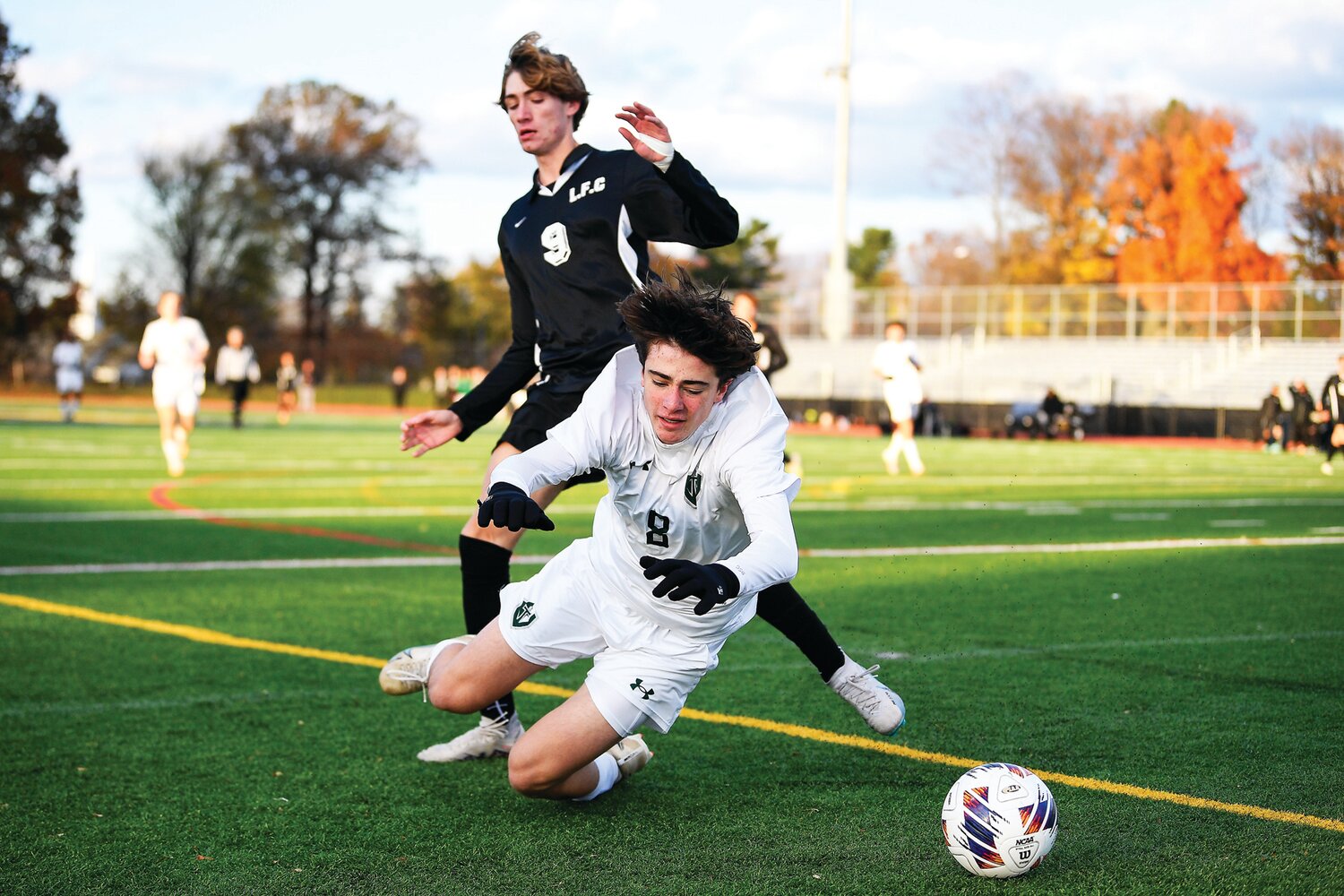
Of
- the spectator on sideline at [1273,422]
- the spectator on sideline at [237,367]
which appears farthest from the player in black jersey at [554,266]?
the spectator on sideline at [1273,422]

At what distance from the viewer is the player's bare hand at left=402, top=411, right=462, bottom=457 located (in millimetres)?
5020

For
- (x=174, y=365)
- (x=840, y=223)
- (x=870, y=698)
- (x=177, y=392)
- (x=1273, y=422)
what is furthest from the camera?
(x=840, y=223)

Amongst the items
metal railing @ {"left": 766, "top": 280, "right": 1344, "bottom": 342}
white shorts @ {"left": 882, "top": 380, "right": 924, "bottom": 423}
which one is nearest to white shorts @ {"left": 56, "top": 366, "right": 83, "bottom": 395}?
white shorts @ {"left": 882, "top": 380, "right": 924, "bottom": 423}

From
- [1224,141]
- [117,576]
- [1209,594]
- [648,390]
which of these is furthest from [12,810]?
[1224,141]

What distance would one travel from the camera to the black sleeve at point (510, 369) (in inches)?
210

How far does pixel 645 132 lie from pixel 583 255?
822 mm

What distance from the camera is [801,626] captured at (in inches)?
193

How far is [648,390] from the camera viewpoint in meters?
4.04

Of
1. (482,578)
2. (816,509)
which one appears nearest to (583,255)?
(482,578)

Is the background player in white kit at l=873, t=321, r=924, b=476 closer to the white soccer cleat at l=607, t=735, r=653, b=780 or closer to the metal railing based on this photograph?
the white soccer cleat at l=607, t=735, r=653, b=780

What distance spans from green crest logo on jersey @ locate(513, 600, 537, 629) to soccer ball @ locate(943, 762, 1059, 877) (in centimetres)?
138

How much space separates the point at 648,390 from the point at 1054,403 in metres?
34.4

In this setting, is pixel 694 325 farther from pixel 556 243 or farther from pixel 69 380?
pixel 69 380

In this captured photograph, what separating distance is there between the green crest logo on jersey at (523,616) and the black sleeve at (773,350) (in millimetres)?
11289
